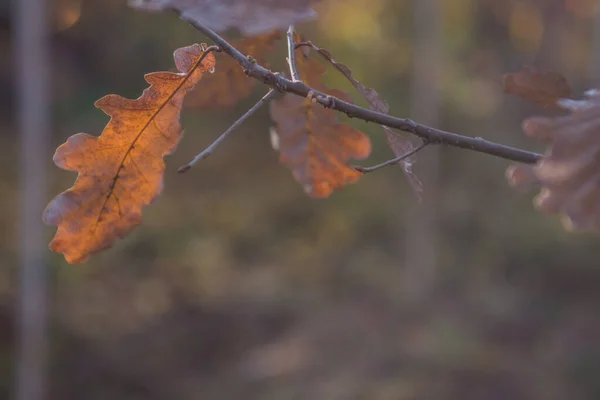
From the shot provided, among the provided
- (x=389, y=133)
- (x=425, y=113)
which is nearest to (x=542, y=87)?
(x=389, y=133)

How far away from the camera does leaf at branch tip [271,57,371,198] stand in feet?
1.65

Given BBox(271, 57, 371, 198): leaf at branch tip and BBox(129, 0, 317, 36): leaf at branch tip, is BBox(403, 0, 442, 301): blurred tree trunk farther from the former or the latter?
BBox(129, 0, 317, 36): leaf at branch tip

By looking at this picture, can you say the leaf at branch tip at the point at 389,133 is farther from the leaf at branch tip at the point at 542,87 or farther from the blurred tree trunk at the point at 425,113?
the blurred tree trunk at the point at 425,113

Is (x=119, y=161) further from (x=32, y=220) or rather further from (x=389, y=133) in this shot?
(x=32, y=220)

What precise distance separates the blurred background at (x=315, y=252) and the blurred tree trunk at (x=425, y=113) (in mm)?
14

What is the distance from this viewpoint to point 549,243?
4.50 meters

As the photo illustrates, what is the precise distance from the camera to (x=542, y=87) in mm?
443

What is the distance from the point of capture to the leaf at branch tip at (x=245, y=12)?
24cm

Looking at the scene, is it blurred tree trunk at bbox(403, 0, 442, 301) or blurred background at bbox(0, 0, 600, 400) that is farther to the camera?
blurred tree trunk at bbox(403, 0, 442, 301)

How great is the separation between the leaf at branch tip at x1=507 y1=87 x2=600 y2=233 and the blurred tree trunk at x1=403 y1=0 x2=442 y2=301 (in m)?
3.95

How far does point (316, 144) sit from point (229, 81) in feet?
0.29

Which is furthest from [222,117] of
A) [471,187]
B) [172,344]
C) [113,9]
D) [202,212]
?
[471,187]

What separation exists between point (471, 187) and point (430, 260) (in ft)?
2.66

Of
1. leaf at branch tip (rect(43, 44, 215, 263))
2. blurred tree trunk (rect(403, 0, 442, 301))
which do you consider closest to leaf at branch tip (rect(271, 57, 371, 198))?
leaf at branch tip (rect(43, 44, 215, 263))
